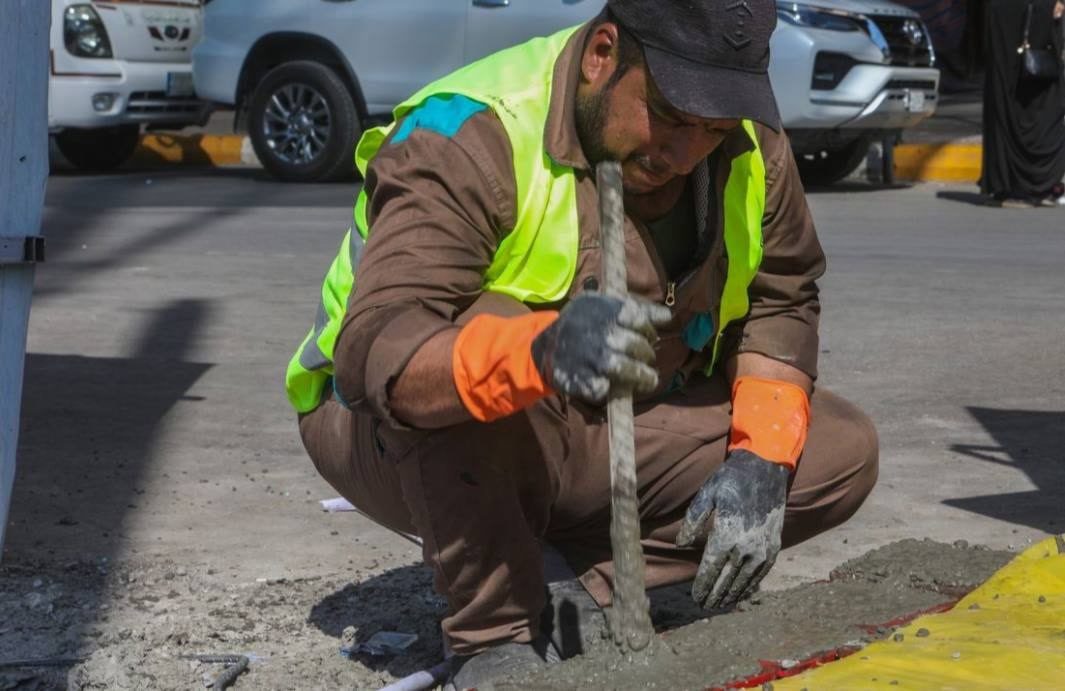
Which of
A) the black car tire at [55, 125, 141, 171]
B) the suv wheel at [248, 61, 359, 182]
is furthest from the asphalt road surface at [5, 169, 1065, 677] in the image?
the black car tire at [55, 125, 141, 171]

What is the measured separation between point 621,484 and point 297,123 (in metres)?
9.87

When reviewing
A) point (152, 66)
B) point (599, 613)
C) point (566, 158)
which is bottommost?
point (152, 66)

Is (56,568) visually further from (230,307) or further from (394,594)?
(230,307)

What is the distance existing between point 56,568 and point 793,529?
1.65 metres

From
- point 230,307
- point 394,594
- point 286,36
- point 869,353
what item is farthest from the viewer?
point 286,36

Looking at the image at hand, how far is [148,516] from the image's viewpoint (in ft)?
→ 14.0

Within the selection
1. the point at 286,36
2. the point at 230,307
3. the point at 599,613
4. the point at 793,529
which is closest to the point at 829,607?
the point at 793,529

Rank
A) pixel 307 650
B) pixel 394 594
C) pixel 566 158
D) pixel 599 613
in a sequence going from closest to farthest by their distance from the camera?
pixel 566 158, pixel 599 613, pixel 307 650, pixel 394 594

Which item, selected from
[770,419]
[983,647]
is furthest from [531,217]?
[983,647]

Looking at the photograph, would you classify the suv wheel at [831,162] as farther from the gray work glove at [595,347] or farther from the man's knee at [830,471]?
the gray work glove at [595,347]

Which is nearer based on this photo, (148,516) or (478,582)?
Result: (478,582)

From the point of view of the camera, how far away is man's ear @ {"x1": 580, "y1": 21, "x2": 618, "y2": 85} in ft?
9.07

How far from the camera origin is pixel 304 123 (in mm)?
12180

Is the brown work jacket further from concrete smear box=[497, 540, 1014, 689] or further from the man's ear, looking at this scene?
concrete smear box=[497, 540, 1014, 689]
